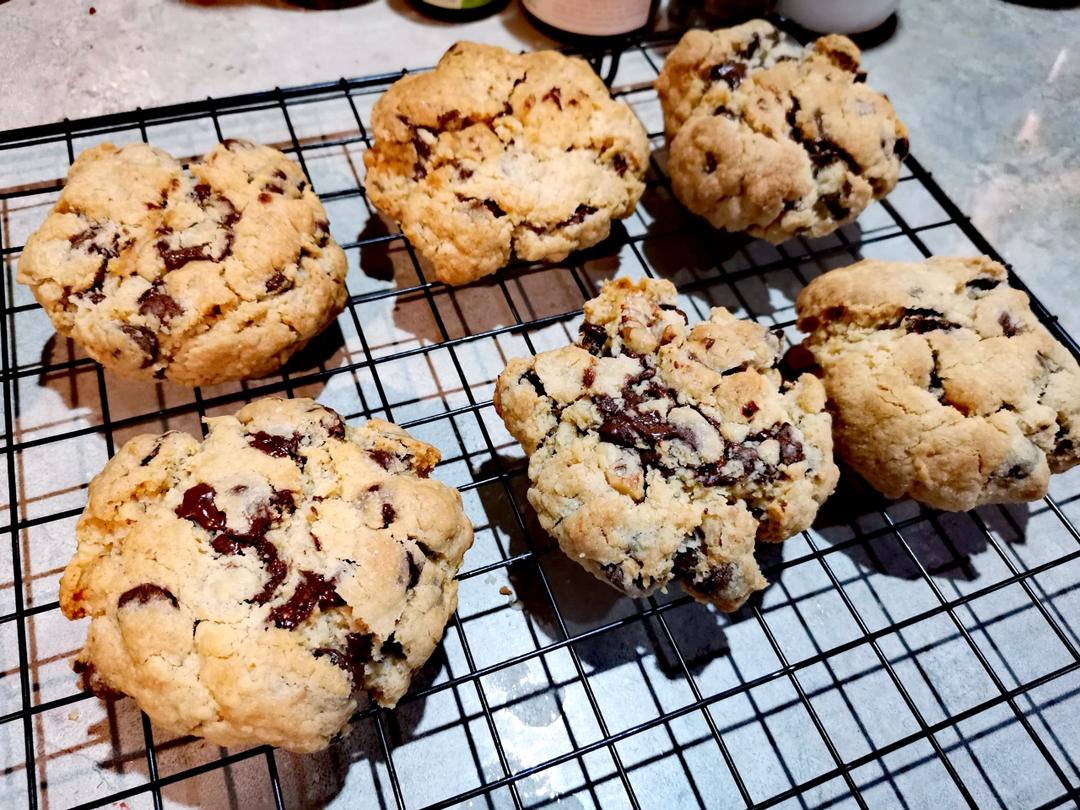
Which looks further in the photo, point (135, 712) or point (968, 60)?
point (968, 60)

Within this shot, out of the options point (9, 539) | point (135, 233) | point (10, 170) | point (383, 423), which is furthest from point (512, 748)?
point (10, 170)

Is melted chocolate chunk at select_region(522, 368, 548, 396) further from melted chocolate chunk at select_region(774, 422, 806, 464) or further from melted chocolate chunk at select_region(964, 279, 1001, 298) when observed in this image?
melted chocolate chunk at select_region(964, 279, 1001, 298)

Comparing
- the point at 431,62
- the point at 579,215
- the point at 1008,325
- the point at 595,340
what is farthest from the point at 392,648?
the point at 431,62

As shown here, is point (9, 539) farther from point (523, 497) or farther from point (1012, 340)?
point (1012, 340)

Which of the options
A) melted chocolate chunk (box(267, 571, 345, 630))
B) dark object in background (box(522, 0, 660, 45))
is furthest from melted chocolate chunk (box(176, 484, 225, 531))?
dark object in background (box(522, 0, 660, 45))

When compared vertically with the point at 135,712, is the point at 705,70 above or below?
above

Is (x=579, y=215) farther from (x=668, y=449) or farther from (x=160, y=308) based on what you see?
(x=160, y=308)

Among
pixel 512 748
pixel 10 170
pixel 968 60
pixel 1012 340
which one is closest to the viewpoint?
pixel 512 748
